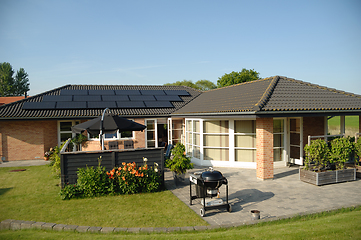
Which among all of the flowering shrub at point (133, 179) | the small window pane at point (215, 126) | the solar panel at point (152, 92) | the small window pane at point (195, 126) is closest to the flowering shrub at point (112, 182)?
the flowering shrub at point (133, 179)

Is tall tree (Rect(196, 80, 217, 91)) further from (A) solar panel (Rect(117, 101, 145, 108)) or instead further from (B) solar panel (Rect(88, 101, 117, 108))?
(B) solar panel (Rect(88, 101, 117, 108))

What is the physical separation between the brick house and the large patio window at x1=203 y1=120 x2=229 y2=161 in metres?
0.05

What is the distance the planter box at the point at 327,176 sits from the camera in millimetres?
8273

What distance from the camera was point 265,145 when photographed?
8.91 metres

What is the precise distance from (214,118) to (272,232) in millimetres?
7577

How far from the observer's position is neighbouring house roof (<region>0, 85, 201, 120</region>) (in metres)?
14.9

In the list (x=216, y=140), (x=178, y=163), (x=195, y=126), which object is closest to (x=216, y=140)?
(x=216, y=140)

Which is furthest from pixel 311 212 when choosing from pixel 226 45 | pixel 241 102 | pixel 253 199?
pixel 226 45

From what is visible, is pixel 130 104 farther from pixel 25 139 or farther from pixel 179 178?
pixel 179 178

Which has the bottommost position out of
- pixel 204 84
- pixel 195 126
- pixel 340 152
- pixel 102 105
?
pixel 340 152

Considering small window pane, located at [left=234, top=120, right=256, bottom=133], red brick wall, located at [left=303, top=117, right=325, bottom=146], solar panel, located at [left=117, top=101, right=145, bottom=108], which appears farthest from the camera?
solar panel, located at [left=117, top=101, right=145, bottom=108]

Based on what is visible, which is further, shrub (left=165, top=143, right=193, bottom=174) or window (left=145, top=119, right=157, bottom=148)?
window (left=145, top=119, right=157, bottom=148)

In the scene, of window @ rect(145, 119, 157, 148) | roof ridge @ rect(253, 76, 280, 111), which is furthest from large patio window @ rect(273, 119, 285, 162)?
window @ rect(145, 119, 157, 148)

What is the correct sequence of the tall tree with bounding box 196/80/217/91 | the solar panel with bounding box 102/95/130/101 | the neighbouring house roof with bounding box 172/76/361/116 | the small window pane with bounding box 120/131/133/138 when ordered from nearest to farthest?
the neighbouring house roof with bounding box 172/76/361/116 → the small window pane with bounding box 120/131/133/138 → the solar panel with bounding box 102/95/130/101 → the tall tree with bounding box 196/80/217/91
